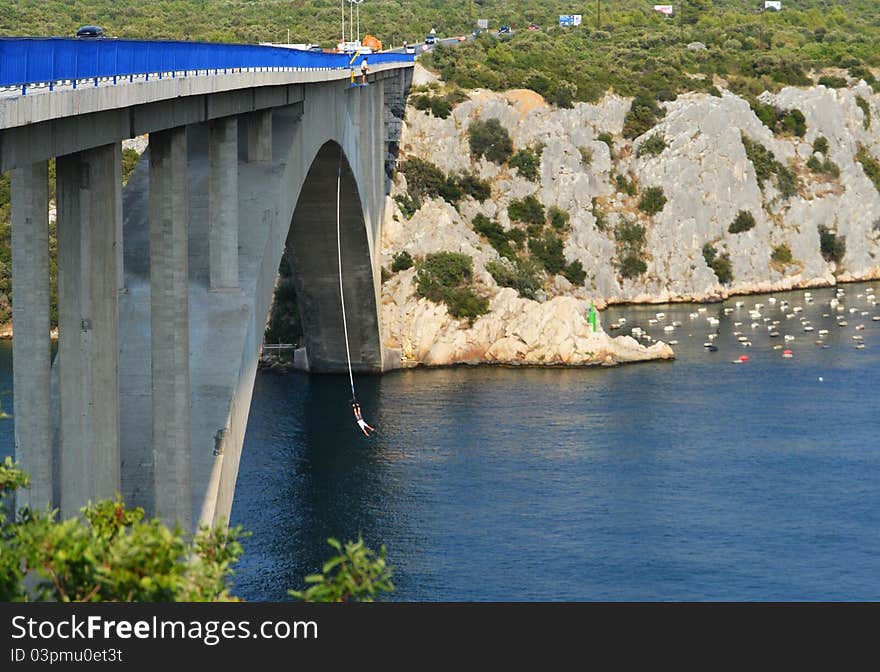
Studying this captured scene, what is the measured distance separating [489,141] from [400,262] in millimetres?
18799

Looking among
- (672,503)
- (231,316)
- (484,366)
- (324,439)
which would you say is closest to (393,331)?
(484,366)

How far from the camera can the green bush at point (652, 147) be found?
345ft

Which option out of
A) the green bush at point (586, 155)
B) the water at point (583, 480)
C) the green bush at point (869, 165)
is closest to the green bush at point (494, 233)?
the green bush at point (586, 155)

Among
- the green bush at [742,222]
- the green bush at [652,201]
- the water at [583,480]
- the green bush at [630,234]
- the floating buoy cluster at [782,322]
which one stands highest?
the green bush at [652,201]

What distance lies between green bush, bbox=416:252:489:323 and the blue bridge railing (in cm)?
3854

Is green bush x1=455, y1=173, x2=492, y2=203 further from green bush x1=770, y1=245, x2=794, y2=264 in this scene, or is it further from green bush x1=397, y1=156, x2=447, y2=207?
green bush x1=770, y1=245, x2=794, y2=264

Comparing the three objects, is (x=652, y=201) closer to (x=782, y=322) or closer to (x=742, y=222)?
(x=742, y=222)

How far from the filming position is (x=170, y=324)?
31.3m

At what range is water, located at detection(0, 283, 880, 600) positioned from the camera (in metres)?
44.8

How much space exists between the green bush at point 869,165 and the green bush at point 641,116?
56.1 ft

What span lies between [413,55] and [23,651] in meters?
83.3

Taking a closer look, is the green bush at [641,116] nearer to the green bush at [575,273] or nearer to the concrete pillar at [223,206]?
the green bush at [575,273]

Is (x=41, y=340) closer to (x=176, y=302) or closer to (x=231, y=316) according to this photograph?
(x=176, y=302)

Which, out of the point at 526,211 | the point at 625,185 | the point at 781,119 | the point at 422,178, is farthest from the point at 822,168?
the point at 422,178
